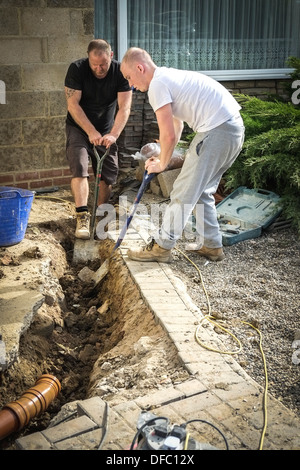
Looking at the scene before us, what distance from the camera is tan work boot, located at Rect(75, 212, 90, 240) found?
5.67m

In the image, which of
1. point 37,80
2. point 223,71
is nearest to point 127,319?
point 37,80

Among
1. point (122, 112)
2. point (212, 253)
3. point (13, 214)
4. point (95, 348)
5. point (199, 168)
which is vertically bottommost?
point (95, 348)

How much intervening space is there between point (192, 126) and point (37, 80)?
272 centimetres

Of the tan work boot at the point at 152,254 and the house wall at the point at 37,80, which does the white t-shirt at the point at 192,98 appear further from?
the house wall at the point at 37,80

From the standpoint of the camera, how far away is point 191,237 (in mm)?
5625

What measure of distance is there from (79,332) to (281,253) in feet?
6.88

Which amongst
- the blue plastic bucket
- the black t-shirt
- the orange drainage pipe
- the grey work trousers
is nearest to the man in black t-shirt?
the black t-shirt

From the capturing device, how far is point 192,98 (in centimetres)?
434

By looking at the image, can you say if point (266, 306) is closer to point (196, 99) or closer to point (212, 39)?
point (196, 99)

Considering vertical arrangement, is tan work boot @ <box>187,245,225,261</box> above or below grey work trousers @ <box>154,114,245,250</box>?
below

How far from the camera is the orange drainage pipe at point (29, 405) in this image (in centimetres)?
318

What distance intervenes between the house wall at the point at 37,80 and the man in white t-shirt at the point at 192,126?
8.08 feet

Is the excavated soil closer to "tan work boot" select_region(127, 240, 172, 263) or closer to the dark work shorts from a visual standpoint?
"tan work boot" select_region(127, 240, 172, 263)

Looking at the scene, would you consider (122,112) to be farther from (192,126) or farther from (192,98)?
(192,98)
